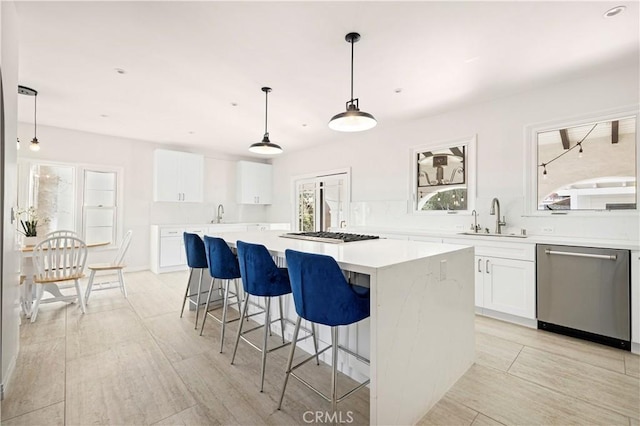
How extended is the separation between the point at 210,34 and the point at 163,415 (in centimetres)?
271

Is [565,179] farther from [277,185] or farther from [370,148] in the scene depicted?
[277,185]

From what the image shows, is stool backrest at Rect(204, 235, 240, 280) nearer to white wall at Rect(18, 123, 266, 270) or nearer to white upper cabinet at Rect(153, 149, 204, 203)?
white upper cabinet at Rect(153, 149, 204, 203)

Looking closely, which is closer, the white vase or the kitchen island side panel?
the kitchen island side panel

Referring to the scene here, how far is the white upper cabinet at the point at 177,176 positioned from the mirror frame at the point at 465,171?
14.3 ft

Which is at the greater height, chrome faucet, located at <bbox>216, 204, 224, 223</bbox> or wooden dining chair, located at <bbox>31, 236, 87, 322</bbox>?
chrome faucet, located at <bbox>216, 204, 224, 223</bbox>

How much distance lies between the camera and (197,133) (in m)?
5.39

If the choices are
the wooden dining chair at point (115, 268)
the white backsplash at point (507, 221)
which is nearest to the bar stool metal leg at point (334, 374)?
the white backsplash at point (507, 221)

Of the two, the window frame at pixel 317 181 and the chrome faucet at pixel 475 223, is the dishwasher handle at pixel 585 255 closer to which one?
the chrome faucet at pixel 475 223

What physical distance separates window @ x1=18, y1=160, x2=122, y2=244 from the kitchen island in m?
4.90

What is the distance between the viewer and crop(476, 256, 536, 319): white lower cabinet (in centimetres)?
304

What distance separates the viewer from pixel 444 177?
4328 millimetres

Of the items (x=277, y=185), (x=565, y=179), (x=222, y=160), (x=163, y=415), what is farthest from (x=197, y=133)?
(x=565, y=179)

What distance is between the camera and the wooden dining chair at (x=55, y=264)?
3.22 metres

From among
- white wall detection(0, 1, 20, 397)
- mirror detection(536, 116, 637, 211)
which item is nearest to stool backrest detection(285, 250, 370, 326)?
white wall detection(0, 1, 20, 397)
